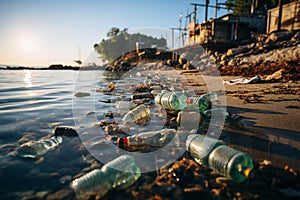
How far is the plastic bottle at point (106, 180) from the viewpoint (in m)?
1.17

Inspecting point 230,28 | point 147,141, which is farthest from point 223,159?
point 230,28

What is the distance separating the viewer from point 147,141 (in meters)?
1.86

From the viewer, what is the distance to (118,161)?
138 centimetres

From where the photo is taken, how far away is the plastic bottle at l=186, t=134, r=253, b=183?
1.20m

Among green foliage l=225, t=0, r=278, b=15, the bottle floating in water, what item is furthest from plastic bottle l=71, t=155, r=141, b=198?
green foliage l=225, t=0, r=278, b=15

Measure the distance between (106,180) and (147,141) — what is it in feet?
2.30

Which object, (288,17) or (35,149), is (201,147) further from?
(288,17)

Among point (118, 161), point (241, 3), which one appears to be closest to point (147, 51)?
point (241, 3)

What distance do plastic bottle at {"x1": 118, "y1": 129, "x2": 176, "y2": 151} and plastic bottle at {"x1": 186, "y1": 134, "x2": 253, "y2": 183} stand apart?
1.07ft

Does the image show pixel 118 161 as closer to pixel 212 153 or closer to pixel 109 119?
pixel 212 153

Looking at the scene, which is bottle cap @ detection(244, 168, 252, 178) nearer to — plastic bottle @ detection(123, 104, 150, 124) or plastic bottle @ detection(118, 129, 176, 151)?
plastic bottle @ detection(118, 129, 176, 151)

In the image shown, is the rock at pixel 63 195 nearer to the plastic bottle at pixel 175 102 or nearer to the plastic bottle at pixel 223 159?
the plastic bottle at pixel 223 159

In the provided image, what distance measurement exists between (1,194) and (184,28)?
4230 cm

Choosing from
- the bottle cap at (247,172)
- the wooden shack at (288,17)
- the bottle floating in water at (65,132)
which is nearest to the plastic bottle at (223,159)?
the bottle cap at (247,172)
